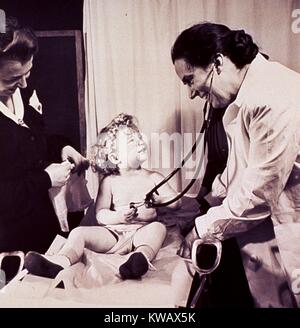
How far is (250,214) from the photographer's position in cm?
170

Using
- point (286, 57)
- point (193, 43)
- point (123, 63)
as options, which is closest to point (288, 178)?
point (286, 57)

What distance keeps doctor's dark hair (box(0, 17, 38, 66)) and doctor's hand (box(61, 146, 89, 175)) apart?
319mm

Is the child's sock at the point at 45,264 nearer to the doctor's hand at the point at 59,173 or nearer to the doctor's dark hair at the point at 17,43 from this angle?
the doctor's hand at the point at 59,173

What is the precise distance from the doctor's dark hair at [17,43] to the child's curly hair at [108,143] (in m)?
0.34

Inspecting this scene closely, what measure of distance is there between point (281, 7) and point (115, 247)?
928 millimetres

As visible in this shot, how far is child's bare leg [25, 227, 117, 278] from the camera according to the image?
1.74 meters

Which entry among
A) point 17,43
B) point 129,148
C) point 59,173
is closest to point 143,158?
point 129,148

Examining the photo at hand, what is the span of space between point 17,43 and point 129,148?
494mm

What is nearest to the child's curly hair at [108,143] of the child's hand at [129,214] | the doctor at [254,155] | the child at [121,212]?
the child at [121,212]

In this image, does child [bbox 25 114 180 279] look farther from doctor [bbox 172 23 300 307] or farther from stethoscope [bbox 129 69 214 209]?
doctor [bbox 172 23 300 307]

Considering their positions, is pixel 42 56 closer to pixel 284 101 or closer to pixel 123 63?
pixel 123 63

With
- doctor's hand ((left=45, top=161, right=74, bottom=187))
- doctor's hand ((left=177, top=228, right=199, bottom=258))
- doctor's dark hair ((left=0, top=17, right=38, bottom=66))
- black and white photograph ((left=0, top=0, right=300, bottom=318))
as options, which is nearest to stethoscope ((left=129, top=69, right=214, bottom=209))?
black and white photograph ((left=0, top=0, right=300, bottom=318))

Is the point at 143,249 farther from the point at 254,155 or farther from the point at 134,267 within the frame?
the point at 254,155

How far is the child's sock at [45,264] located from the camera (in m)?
1.74
